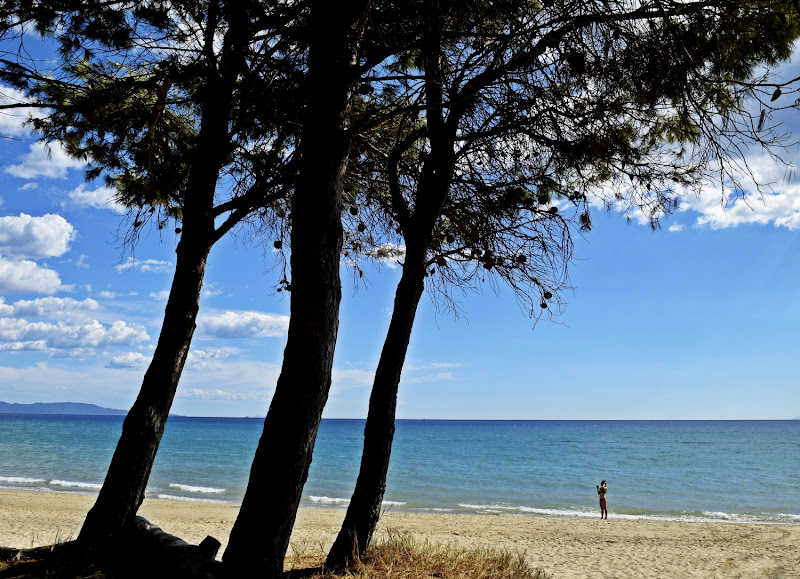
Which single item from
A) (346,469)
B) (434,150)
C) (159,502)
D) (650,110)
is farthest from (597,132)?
(346,469)

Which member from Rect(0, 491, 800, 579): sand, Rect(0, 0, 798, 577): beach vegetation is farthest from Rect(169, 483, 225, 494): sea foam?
Rect(0, 0, 798, 577): beach vegetation

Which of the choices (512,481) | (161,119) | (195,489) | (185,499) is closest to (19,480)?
(195,489)

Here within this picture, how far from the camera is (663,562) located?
12.4 m

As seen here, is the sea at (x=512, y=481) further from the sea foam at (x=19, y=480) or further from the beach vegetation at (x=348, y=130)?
the beach vegetation at (x=348, y=130)

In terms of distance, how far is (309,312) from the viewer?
13.1 ft

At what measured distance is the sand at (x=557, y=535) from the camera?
459 inches

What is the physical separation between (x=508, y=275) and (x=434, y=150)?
1.70m

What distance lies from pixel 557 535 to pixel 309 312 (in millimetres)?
13809

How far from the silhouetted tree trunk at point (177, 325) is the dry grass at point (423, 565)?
5.79ft

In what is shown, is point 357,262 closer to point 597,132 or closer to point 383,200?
point 383,200

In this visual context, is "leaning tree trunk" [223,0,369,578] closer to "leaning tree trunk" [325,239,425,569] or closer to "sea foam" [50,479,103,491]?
"leaning tree trunk" [325,239,425,569]

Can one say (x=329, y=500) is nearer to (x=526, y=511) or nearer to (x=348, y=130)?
(x=526, y=511)

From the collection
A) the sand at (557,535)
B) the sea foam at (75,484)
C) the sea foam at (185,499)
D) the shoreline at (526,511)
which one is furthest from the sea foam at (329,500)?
the sea foam at (75,484)

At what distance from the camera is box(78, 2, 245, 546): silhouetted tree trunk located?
5555mm
